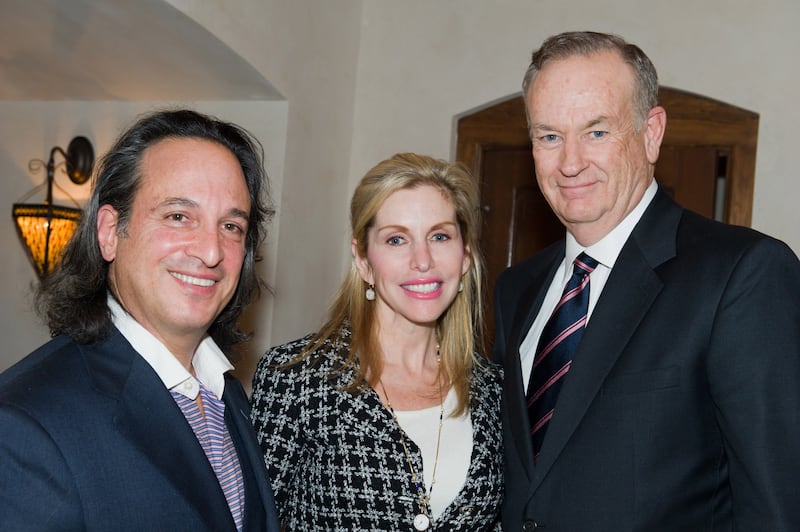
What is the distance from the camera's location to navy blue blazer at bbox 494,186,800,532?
5.61ft

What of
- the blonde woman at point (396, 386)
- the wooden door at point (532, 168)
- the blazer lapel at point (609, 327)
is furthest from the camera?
the wooden door at point (532, 168)

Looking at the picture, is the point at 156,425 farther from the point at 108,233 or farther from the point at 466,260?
the point at 466,260

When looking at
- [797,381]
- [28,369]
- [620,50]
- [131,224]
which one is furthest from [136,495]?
[620,50]

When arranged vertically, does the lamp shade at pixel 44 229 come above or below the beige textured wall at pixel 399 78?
below

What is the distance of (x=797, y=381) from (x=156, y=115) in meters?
1.40

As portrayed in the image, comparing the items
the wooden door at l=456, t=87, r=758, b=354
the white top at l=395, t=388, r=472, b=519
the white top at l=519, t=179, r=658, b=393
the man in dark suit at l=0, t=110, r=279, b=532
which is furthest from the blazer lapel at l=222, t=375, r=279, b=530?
the wooden door at l=456, t=87, r=758, b=354

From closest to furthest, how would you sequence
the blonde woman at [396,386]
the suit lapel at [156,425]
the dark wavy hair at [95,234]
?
the suit lapel at [156,425], the dark wavy hair at [95,234], the blonde woman at [396,386]

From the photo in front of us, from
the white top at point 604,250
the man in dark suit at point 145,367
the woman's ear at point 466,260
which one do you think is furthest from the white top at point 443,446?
the man in dark suit at point 145,367

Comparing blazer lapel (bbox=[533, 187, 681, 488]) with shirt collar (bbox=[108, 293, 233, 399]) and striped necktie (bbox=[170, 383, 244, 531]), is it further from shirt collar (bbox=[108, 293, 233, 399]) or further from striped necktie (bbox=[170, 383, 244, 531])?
shirt collar (bbox=[108, 293, 233, 399])

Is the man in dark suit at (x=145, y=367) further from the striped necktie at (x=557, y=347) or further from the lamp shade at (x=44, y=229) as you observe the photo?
the lamp shade at (x=44, y=229)

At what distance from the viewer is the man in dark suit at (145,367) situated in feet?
4.52

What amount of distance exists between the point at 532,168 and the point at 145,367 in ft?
10.7

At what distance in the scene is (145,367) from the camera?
162 cm

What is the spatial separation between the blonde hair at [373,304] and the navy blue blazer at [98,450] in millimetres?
722
